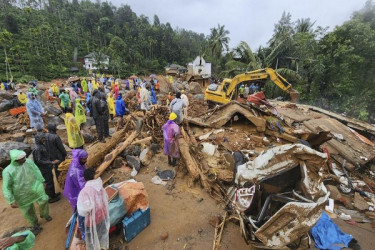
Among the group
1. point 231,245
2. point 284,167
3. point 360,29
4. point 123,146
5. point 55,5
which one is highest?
point 55,5

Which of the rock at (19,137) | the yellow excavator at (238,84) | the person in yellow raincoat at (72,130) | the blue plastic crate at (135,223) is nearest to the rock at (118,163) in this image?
the person in yellow raincoat at (72,130)

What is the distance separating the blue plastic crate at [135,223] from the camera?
310cm

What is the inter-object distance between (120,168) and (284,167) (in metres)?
4.24

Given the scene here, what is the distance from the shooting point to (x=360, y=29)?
31.6 feet

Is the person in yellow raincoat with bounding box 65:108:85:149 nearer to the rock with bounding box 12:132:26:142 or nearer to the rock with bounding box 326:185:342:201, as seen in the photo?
the rock with bounding box 12:132:26:142

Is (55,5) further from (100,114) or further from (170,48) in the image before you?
(100,114)

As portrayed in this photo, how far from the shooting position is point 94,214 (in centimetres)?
248

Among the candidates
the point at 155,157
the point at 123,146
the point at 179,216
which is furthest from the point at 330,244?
the point at 123,146

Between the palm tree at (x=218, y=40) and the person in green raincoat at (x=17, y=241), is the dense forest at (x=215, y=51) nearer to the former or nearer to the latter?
the palm tree at (x=218, y=40)

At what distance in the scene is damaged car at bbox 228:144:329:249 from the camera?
233 centimetres

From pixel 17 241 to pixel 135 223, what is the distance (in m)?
1.60

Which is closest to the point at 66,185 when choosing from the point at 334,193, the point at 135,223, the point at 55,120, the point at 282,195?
the point at 135,223

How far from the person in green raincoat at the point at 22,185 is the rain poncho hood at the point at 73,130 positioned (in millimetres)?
2027

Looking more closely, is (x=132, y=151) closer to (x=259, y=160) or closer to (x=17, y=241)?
(x=17, y=241)
